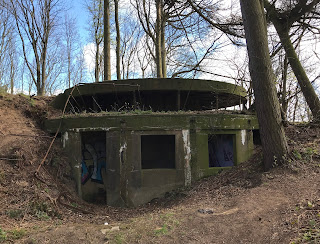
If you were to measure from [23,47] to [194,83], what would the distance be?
14084mm

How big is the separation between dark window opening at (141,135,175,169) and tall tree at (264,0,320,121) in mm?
4903

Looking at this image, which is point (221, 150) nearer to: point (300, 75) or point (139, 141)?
point (139, 141)

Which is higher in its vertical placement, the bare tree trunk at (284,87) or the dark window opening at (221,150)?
the bare tree trunk at (284,87)

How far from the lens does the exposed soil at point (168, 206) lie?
408 centimetres

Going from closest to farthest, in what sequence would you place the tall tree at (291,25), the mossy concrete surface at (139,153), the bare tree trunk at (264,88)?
1. the bare tree trunk at (264,88)
2. the mossy concrete surface at (139,153)
3. the tall tree at (291,25)

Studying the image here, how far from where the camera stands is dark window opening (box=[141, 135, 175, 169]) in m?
10.1

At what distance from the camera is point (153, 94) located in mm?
10188

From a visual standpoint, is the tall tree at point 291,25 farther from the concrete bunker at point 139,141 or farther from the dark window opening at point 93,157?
the dark window opening at point 93,157

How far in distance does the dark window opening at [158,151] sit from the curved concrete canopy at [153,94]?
1127 mm

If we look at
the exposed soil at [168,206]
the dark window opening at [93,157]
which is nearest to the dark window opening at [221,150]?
the exposed soil at [168,206]

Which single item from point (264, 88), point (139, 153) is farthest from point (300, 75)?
point (139, 153)

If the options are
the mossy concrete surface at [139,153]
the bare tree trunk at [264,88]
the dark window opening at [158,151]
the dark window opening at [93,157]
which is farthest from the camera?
the dark window opening at [158,151]

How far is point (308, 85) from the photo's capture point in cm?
934

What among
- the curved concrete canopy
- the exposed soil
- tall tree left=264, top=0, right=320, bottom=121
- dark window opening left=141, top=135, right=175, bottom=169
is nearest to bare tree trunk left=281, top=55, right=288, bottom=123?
tall tree left=264, top=0, right=320, bottom=121
